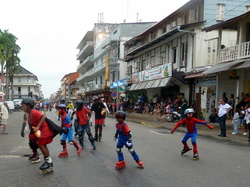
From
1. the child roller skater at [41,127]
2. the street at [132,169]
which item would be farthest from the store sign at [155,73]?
the child roller skater at [41,127]

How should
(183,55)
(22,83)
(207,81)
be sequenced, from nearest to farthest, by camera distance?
(207,81) < (183,55) < (22,83)

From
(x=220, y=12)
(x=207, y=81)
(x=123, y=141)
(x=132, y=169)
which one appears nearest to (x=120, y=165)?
(x=132, y=169)

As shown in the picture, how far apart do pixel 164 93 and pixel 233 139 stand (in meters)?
15.0

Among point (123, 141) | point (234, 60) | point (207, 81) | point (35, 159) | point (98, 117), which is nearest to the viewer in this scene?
point (123, 141)

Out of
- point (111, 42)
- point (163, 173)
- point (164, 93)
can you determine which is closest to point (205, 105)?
point (164, 93)

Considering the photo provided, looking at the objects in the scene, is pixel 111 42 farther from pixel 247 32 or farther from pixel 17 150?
pixel 17 150

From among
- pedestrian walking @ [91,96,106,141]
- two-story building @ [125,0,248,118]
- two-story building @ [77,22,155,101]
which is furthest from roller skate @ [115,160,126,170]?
two-story building @ [77,22,155,101]

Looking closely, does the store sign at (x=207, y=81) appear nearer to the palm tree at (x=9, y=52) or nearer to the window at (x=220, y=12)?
the window at (x=220, y=12)

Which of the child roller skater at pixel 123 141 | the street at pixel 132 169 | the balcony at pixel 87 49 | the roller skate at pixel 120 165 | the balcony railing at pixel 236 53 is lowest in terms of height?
the street at pixel 132 169

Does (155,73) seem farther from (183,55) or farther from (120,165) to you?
(120,165)

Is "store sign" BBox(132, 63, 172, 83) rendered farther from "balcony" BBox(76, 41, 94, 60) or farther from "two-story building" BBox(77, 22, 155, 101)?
"balcony" BBox(76, 41, 94, 60)

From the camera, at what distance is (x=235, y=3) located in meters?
19.0

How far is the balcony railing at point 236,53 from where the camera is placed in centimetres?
1345

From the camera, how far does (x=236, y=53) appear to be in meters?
14.2
